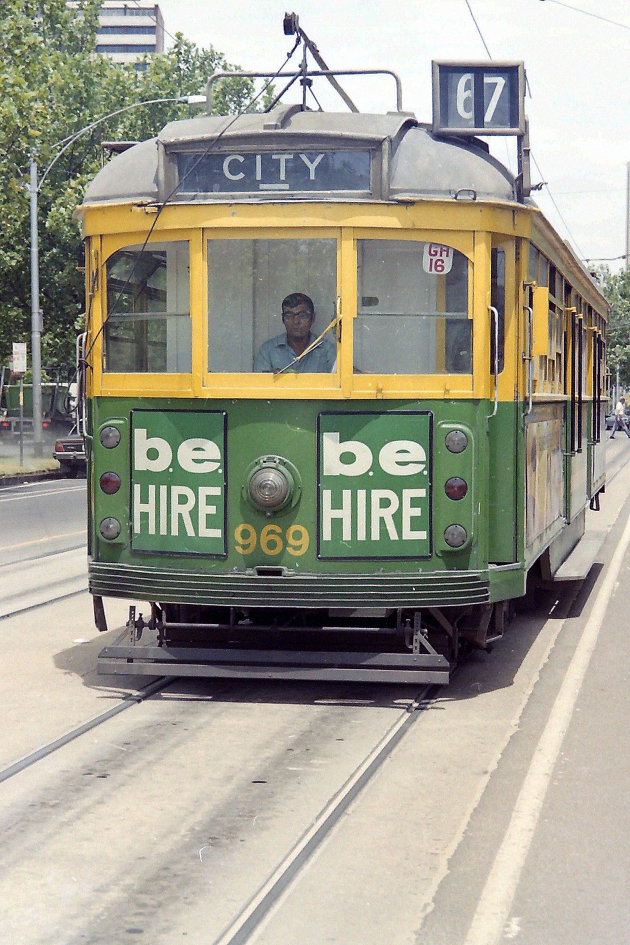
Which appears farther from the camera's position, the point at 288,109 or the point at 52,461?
the point at 52,461

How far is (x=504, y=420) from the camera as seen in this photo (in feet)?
26.4

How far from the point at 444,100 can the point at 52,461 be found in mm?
29474

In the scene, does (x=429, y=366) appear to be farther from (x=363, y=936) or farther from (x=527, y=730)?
(x=363, y=936)

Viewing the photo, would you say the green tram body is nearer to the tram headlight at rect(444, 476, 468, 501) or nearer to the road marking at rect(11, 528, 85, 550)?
the tram headlight at rect(444, 476, 468, 501)

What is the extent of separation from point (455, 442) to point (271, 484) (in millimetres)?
1042

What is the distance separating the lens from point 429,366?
7746 millimetres

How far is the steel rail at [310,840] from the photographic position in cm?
448

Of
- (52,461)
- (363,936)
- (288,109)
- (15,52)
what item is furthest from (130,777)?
(52,461)

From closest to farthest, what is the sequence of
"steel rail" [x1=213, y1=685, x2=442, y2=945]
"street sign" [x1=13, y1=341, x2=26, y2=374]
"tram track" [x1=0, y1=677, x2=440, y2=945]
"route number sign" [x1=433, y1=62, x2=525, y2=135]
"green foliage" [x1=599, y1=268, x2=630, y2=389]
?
1. "steel rail" [x1=213, y1=685, x2=442, y2=945]
2. "tram track" [x1=0, y1=677, x2=440, y2=945]
3. "route number sign" [x1=433, y1=62, x2=525, y2=135]
4. "street sign" [x1=13, y1=341, x2=26, y2=374]
5. "green foliage" [x1=599, y1=268, x2=630, y2=389]

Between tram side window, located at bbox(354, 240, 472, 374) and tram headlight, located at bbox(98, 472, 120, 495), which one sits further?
tram headlight, located at bbox(98, 472, 120, 495)

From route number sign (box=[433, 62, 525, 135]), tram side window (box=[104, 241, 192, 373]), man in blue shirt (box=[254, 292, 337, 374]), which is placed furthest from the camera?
route number sign (box=[433, 62, 525, 135])

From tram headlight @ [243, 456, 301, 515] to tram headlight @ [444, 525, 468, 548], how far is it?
85 centimetres

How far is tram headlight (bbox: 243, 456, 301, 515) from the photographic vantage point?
7559 millimetres

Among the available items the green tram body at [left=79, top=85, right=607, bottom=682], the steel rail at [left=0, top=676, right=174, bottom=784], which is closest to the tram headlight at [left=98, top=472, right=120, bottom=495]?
the green tram body at [left=79, top=85, right=607, bottom=682]
